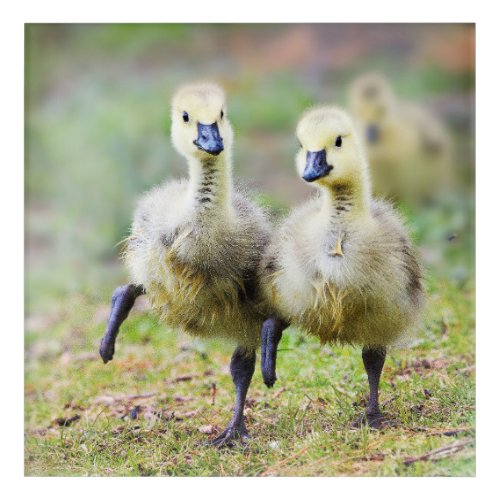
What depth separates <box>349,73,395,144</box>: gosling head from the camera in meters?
4.35

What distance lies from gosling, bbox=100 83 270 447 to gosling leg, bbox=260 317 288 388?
0.09 metres

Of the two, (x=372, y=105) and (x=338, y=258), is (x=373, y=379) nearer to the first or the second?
(x=338, y=258)

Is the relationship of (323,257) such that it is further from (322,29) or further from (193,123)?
(322,29)

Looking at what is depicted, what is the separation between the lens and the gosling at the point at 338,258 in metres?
2.67

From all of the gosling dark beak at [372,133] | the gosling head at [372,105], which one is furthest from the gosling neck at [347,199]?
the gosling dark beak at [372,133]

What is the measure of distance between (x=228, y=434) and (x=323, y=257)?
74 cm

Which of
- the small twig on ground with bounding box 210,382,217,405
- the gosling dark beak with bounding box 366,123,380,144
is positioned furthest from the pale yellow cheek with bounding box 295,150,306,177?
the gosling dark beak with bounding box 366,123,380,144

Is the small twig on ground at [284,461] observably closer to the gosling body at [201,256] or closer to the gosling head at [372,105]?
the gosling body at [201,256]

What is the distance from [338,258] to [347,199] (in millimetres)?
167

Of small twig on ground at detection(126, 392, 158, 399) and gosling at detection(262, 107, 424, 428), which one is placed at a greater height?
gosling at detection(262, 107, 424, 428)

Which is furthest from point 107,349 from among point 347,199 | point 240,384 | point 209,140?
point 347,199

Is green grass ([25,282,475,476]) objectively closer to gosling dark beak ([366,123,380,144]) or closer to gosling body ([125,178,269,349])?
gosling body ([125,178,269,349])
